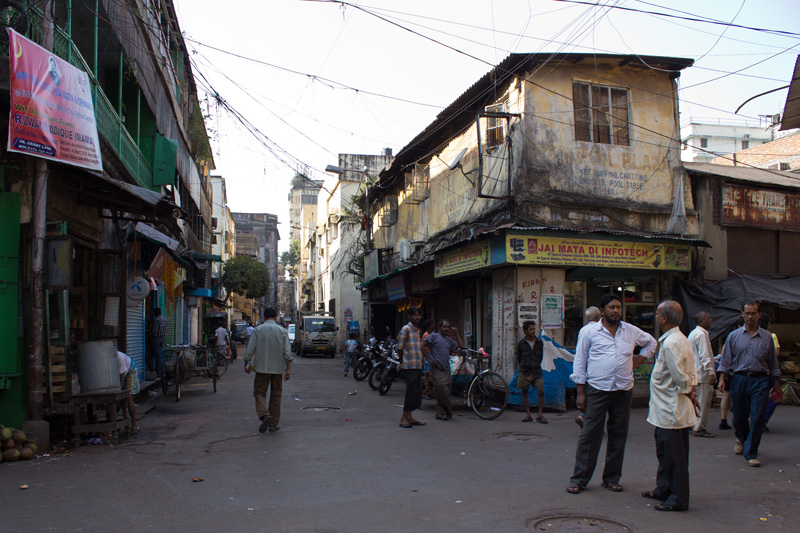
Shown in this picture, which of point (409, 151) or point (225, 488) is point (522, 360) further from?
point (409, 151)

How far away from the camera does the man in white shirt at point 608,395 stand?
5582 mm

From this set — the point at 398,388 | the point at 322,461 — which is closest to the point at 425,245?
the point at 398,388

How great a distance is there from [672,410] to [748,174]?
12.3 metres

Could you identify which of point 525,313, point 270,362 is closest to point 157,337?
point 270,362

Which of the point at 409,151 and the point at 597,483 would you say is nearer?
the point at 597,483

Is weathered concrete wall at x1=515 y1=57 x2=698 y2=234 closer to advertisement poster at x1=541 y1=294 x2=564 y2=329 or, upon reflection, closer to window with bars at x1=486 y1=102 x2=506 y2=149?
window with bars at x1=486 y1=102 x2=506 y2=149

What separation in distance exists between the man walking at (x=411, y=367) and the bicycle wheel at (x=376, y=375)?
16.3 ft

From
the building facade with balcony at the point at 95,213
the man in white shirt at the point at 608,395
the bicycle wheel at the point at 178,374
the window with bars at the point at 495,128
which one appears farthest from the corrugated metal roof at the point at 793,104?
the bicycle wheel at the point at 178,374

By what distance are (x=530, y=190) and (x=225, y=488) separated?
8819mm

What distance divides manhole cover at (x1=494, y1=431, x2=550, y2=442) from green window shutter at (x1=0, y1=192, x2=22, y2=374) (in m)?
6.37

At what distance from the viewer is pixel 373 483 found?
5.95 metres

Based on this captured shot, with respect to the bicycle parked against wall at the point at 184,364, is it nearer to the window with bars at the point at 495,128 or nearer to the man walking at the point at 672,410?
the window with bars at the point at 495,128

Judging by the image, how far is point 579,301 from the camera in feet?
43.1

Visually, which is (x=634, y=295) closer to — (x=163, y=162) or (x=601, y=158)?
(x=601, y=158)
